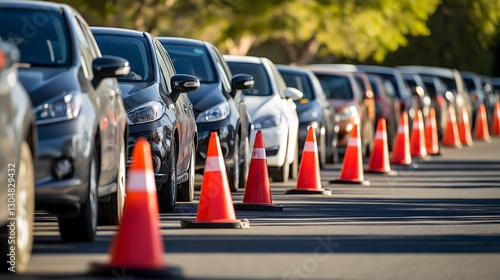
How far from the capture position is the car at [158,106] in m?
14.2

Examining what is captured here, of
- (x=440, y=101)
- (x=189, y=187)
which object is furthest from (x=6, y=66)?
(x=440, y=101)

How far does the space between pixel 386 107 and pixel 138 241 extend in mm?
22199

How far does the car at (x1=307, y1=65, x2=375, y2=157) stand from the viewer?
89.1 feet

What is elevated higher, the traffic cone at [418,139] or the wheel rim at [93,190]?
the traffic cone at [418,139]

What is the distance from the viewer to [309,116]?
76.9 ft

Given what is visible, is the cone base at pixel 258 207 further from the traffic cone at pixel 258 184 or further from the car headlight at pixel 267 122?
the car headlight at pixel 267 122

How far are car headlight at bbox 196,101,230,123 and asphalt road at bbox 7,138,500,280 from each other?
0.84 metres

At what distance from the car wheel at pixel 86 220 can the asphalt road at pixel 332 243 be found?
0.11 metres

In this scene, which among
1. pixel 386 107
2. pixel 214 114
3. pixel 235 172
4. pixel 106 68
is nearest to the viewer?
pixel 106 68

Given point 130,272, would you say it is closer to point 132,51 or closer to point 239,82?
point 132,51

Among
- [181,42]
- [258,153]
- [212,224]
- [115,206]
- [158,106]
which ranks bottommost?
[212,224]

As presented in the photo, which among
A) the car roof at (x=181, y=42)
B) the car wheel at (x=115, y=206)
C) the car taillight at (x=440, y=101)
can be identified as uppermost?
the car taillight at (x=440, y=101)

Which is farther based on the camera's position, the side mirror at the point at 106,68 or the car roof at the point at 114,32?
the car roof at the point at 114,32

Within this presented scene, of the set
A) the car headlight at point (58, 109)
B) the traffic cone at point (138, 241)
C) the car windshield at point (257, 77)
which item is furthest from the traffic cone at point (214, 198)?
the car windshield at point (257, 77)
